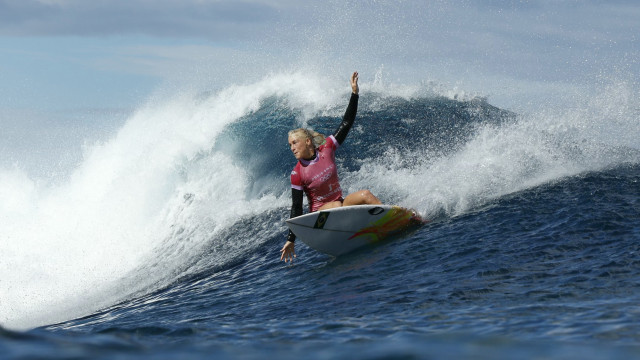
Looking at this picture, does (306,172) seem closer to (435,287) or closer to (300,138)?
(300,138)

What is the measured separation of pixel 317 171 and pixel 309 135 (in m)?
0.51

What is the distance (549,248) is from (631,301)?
217 cm

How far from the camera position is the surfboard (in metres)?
8.25

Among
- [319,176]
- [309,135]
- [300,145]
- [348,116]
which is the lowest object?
[319,176]

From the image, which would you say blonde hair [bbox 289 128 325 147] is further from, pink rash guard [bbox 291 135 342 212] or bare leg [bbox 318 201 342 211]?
bare leg [bbox 318 201 342 211]

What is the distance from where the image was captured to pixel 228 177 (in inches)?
571

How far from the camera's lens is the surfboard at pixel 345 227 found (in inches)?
325

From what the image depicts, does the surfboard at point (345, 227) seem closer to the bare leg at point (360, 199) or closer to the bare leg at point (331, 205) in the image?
the bare leg at point (360, 199)

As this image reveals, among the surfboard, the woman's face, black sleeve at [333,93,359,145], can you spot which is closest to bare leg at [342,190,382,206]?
the surfboard

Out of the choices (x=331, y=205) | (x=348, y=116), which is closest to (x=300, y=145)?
(x=348, y=116)

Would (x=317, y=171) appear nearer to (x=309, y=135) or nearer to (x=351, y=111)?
(x=309, y=135)

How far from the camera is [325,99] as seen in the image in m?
17.2

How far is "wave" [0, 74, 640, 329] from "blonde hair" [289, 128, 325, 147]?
2.47 metres

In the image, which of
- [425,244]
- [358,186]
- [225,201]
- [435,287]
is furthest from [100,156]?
[435,287]
